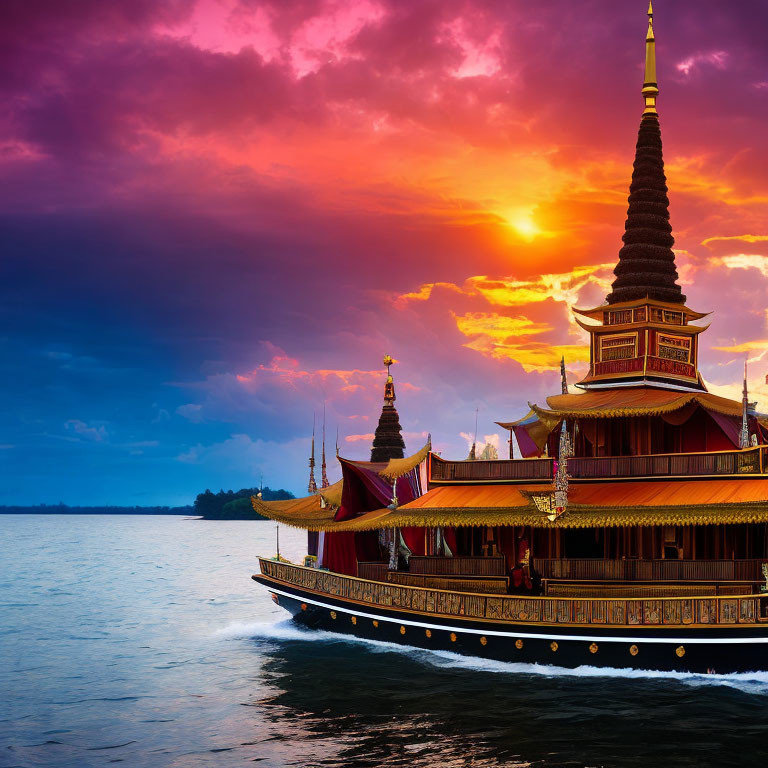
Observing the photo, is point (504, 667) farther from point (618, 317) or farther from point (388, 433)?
point (388, 433)

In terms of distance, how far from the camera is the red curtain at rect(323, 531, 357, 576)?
40500 millimetres

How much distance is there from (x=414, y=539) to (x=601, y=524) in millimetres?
9711

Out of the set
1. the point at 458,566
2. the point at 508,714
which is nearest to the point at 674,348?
the point at 458,566

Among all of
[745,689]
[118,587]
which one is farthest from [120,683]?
[118,587]

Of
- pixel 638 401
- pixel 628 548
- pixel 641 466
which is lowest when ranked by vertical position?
pixel 628 548

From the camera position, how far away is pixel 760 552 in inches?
1216

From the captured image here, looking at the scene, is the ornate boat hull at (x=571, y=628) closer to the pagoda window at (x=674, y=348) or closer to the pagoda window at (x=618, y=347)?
the pagoda window at (x=618, y=347)

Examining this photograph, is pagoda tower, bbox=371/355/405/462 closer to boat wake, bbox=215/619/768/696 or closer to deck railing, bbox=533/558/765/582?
boat wake, bbox=215/619/768/696

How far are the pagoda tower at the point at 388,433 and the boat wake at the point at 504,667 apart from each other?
492 inches

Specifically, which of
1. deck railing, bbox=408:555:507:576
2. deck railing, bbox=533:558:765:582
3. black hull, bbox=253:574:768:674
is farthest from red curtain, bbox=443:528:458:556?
deck railing, bbox=533:558:765:582

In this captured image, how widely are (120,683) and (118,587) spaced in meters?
43.5

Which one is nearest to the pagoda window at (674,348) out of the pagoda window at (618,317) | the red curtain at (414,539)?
A: the pagoda window at (618,317)

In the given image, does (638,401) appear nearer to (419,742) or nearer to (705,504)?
(705,504)

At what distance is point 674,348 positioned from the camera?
128 feet
